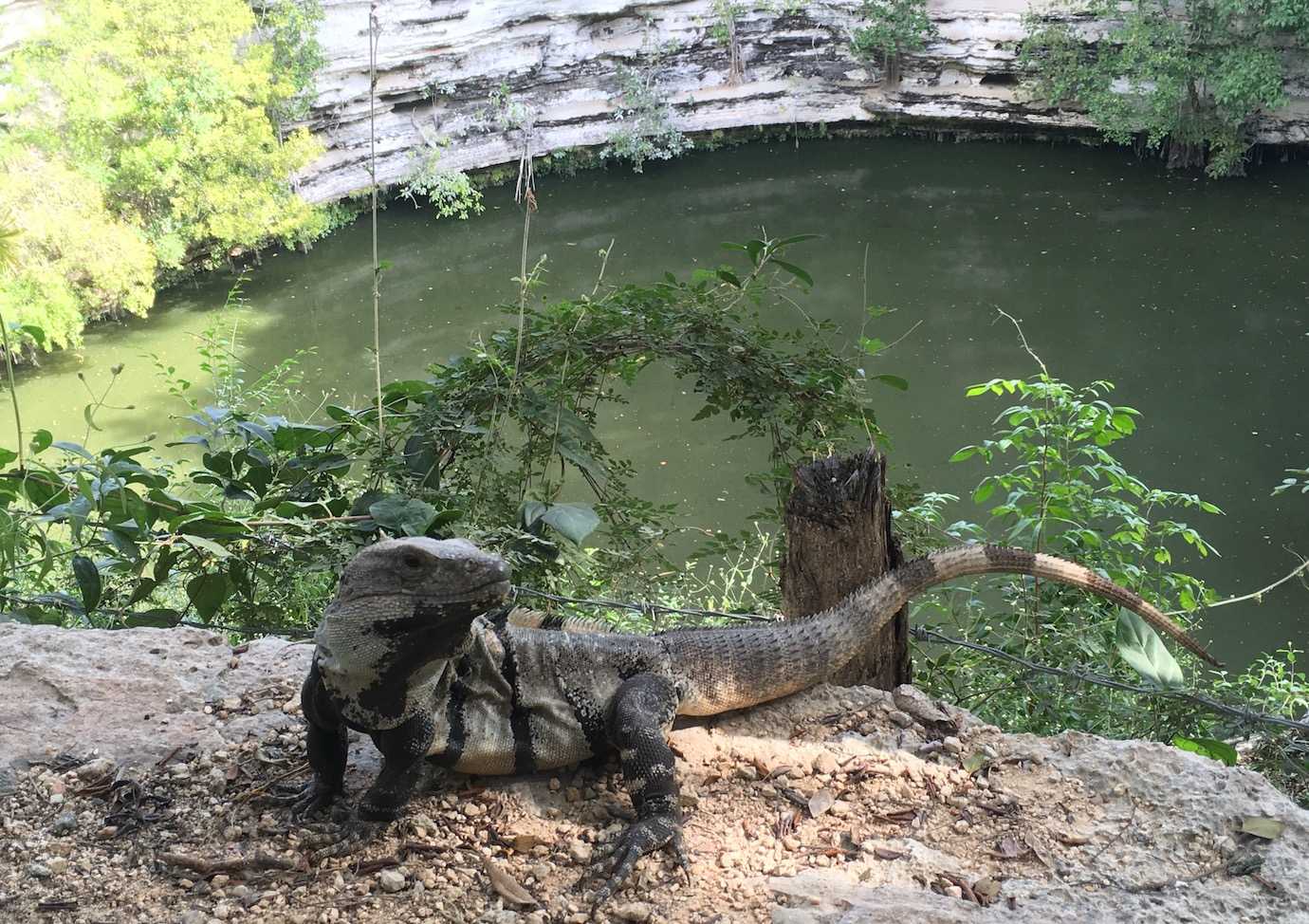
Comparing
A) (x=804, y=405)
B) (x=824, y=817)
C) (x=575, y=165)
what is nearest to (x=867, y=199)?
(x=575, y=165)

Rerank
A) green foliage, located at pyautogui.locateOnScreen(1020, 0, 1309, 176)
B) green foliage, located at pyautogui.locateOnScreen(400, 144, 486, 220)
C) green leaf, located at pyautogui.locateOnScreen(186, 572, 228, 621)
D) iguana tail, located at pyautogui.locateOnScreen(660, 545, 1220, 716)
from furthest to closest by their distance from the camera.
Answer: green foliage, located at pyautogui.locateOnScreen(400, 144, 486, 220) < green foliage, located at pyautogui.locateOnScreen(1020, 0, 1309, 176) < green leaf, located at pyautogui.locateOnScreen(186, 572, 228, 621) < iguana tail, located at pyautogui.locateOnScreen(660, 545, 1220, 716)

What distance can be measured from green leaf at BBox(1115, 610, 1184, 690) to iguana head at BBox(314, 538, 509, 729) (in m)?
1.69

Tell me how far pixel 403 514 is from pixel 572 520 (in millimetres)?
451

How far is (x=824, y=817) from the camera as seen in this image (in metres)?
2.37

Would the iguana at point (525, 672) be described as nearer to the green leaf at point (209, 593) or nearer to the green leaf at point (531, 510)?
the green leaf at point (531, 510)

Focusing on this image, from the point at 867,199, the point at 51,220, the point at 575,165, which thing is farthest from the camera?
the point at 575,165

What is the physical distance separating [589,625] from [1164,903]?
1349mm

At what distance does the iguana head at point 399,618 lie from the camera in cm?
203

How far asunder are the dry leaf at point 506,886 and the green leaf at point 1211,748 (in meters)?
1.61

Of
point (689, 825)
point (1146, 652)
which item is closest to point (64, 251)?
point (689, 825)

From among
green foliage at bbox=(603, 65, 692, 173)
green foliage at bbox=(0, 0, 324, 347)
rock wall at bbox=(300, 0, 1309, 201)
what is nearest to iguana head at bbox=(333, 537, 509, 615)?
green foliage at bbox=(0, 0, 324, 347)

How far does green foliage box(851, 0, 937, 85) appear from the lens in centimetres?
2320

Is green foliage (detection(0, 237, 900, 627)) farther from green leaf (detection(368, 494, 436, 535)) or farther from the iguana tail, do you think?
the iguana tail

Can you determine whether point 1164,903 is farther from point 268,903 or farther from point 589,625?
point 268,903
